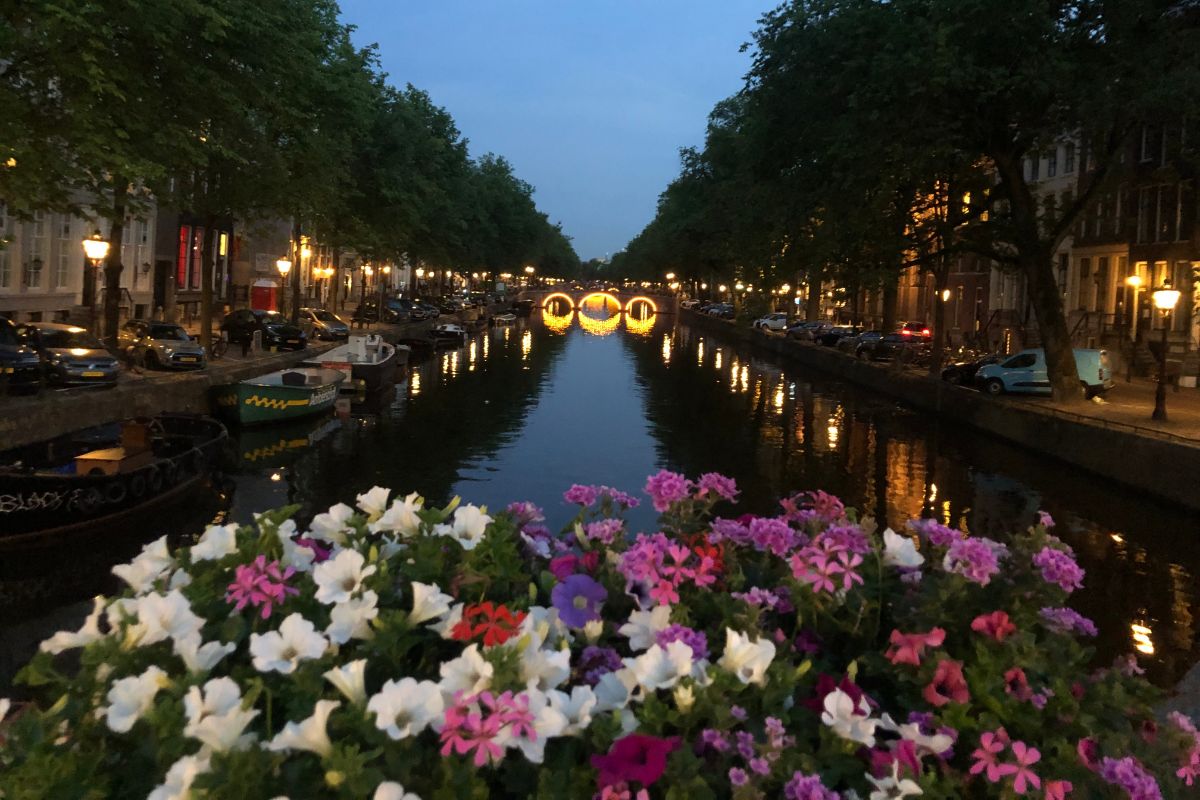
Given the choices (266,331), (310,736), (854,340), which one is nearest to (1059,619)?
(310,736)

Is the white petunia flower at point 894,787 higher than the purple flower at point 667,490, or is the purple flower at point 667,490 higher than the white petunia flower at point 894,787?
the purple flower at point 667,490

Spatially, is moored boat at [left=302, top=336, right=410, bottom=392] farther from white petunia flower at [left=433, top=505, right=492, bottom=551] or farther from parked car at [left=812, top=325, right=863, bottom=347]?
white petunia flower at [left=433, top=505, right=492, bottom=551]

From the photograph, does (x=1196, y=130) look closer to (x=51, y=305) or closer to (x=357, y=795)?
(x=357, y=795)

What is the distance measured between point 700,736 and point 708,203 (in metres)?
82.3

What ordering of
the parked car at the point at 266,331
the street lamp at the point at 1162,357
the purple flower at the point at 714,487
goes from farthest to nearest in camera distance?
the parked car at the point at 266,331 → the street lamp at the point at 1162,357 → the purple flower at the point at 714,487

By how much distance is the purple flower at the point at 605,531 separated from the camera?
4.34 metres

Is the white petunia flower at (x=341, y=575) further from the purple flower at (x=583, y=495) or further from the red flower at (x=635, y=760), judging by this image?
the purple flower at (x=583, y=495)

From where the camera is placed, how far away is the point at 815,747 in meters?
3.30

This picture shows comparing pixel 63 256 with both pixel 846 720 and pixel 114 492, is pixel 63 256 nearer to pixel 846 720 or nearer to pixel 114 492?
pixel 114 492

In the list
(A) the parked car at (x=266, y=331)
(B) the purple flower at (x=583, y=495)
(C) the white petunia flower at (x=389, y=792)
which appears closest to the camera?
(C) the white petunia flower at (x=389, y=792)

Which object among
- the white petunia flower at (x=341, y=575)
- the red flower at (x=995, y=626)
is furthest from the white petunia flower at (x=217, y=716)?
the red flower at (x=995, y=626)

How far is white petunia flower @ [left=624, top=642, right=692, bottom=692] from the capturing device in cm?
313

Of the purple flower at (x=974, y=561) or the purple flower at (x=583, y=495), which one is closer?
the purple flower at (x=974, y=561)

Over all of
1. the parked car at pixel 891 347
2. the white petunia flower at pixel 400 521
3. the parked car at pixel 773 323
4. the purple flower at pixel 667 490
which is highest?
the parked car at pixel 773 323
